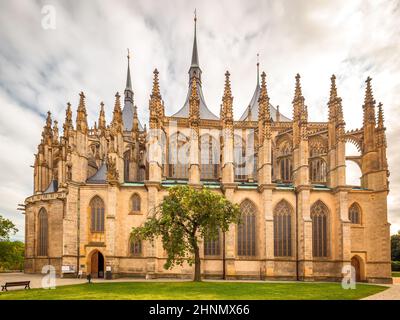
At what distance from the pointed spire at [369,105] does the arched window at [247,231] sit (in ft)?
53.8

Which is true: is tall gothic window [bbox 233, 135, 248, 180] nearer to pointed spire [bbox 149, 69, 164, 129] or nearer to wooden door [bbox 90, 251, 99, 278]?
pointed spire [bbox 149, 69, 164, 129]

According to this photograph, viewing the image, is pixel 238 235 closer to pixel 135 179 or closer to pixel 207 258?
pixel 207 258

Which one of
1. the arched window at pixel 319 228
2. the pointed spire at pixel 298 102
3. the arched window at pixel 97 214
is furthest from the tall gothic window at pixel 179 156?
the arched window at pixel 319 228

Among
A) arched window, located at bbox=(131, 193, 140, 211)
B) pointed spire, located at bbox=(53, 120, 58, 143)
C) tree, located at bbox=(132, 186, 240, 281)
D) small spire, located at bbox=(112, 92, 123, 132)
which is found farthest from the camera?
pointed spire, located at bbox=(53, 120, 58, 143)

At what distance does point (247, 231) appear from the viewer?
108 feet

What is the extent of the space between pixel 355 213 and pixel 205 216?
19185 millimetres

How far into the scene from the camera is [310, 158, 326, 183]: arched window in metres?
41.0

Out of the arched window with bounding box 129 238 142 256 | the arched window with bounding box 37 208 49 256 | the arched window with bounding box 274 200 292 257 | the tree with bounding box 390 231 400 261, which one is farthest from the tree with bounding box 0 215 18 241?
the tree with bounding box 390 231 400 261

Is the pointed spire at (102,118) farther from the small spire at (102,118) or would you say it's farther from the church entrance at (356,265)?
the church entrance at (356,265)

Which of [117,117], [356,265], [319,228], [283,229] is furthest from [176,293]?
[356,265]

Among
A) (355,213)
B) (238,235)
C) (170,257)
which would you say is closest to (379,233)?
(355,213)

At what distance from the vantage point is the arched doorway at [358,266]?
33.3 metres

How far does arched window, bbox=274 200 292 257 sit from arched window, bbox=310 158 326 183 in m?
9.52

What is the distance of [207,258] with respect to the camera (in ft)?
105
